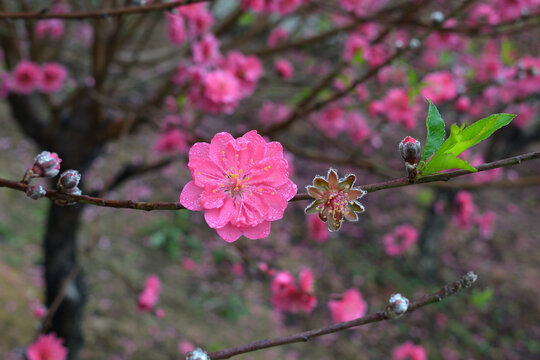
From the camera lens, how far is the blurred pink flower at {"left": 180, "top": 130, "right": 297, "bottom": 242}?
62cm

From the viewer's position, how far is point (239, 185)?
0.71 m

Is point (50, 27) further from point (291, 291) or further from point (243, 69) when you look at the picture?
point (291, 291)

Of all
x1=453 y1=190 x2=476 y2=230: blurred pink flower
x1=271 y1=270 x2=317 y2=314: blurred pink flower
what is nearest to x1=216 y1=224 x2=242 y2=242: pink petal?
x1=271 y1=270 x2=317 y2=314: blurred pink flower

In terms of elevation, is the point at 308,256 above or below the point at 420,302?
above

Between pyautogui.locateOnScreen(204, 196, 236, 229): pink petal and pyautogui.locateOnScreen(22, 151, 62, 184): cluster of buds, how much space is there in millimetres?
229

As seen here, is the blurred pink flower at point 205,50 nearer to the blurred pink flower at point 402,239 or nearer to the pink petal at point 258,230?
the pink petal at point 258,230

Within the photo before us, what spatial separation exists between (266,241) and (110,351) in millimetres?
2777

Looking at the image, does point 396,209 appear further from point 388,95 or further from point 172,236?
point 388,95

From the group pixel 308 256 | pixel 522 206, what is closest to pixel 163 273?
pixel 308 256

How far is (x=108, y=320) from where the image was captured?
3.39 metres

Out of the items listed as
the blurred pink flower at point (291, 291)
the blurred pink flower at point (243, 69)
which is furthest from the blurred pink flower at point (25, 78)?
the blurred pink flower at point (291, 291)

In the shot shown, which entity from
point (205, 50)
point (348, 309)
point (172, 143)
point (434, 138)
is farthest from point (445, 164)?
point (172, 143)

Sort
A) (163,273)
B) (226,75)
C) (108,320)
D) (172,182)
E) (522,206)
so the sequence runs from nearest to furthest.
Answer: (226,75) → (108,320) → (163,273) → (172,182) → (522,206)

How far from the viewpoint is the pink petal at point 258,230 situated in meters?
0.62
